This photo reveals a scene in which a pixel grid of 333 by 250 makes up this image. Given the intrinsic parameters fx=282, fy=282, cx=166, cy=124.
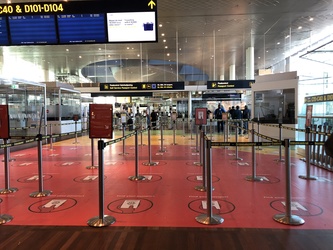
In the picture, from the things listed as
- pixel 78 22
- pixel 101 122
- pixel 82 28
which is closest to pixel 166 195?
pixel 101 122

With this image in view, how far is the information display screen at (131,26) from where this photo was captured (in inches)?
238

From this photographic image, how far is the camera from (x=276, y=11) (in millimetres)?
11539

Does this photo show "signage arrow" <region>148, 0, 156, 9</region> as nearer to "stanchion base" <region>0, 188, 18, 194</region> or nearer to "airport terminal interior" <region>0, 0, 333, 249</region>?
"airport terminal interior" <region>0, 0, 333, 249</region>

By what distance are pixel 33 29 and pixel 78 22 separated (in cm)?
106

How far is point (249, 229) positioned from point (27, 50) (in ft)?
61.9

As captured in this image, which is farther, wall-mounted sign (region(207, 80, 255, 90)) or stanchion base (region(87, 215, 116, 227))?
wall-mounted sign (region(207, 80, 255, 90))

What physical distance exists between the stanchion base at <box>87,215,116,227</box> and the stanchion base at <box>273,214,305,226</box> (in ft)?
7.17

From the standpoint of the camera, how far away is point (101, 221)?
3682mm

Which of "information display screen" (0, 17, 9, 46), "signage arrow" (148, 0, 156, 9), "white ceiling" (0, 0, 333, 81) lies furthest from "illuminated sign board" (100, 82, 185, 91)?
"signage arrow" (148, 0, 156, 9)

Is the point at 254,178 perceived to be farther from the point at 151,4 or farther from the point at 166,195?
the point at 151,4

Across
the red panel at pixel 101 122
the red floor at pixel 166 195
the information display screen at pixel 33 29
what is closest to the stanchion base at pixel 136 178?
the red floor at pixel 166 195

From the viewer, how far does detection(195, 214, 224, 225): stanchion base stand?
3.66 m

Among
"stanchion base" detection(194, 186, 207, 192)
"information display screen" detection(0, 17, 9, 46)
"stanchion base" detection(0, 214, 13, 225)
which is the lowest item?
"stanchion base" detection(0, 214, 13, 225)

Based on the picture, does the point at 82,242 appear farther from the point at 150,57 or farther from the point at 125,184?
the point at 150,57
